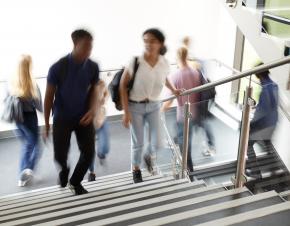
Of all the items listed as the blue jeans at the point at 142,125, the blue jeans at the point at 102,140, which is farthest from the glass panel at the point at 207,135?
the blue jeans at the point at 102,140

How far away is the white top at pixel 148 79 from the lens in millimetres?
3516

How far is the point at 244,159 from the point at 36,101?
2.72 meters

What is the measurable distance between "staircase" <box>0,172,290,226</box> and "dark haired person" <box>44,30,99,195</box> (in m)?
0.37

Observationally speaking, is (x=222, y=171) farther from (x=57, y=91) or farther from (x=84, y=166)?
(x=57, y=91)

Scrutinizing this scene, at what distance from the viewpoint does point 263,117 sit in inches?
115

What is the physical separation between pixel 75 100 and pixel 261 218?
178cm

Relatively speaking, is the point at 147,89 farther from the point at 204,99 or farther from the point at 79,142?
the point at 204,99

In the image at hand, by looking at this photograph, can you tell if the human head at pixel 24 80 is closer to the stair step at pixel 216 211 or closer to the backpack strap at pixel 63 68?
the backpack strap at pixel 63 68

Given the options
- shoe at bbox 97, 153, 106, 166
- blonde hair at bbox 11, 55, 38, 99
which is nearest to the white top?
blonde hair at bbox 11, 55, 38, 99

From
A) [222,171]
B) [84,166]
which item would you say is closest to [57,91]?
[84,166]

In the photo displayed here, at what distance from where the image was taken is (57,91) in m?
3.25

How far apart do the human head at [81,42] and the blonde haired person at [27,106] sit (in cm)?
156

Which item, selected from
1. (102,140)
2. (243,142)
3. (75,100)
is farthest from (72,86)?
(102,140)

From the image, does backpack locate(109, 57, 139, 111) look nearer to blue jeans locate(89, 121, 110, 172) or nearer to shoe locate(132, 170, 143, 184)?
shoe locate(132, 170, 143, 184)
